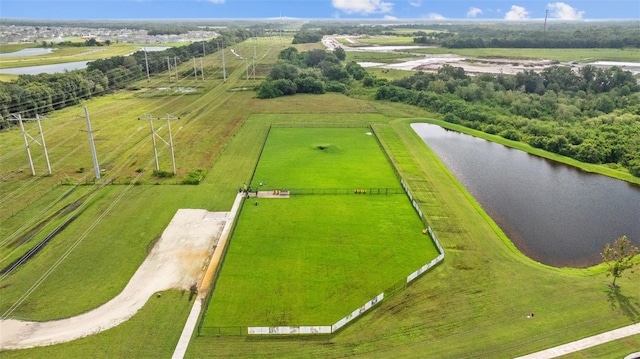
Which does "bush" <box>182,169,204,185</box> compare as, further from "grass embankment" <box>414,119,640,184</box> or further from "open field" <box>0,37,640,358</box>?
"grass embankment" <box>414,119,640,184</box>

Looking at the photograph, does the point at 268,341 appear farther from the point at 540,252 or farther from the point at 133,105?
the point at 133,105

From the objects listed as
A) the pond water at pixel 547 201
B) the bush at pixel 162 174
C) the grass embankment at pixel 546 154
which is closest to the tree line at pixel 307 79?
the grass embankment at pixel 546 154

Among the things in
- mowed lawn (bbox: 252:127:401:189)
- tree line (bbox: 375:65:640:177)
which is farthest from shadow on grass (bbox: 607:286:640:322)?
tree line (bbox: 375:65:640:177)

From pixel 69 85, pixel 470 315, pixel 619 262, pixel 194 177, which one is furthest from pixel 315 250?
pixel 69 85

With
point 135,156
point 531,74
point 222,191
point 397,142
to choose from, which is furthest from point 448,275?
point 531,74

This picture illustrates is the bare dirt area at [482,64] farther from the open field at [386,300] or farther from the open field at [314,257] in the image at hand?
the open field at [314,257]

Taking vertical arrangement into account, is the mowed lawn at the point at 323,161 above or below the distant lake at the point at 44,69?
below

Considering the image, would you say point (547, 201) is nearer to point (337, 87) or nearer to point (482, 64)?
point (337, 87)
